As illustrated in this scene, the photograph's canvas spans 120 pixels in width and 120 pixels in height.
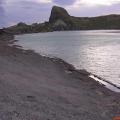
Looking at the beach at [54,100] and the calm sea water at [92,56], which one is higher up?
the beach at [54,100]

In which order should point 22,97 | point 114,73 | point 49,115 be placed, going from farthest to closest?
1. point 114,73
2. point 22,97
3. point 49,115

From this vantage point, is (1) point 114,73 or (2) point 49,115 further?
(1) point 114,73

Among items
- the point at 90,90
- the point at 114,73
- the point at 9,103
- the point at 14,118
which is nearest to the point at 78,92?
the point at 90,90

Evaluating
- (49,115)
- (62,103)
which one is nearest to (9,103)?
(49,115)

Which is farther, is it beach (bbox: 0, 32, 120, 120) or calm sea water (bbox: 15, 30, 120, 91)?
calm sea water (bbox: 15, 30, 120, 91)

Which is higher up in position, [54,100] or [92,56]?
[54,100]

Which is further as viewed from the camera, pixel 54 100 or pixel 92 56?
pixel 92 56

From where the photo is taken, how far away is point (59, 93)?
85.7 feet

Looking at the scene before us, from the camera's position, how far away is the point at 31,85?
28.0 meters

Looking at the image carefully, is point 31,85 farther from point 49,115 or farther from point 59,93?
point 49,115

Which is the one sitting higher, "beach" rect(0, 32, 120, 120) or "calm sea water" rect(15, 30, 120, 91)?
"beach" rect(0, 32, 120, 120)

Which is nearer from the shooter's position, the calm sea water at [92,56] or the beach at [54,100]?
the beach at [54,100]

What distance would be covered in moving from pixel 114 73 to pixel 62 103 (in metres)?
22.1

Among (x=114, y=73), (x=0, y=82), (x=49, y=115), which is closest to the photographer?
(x=49, y=115)
